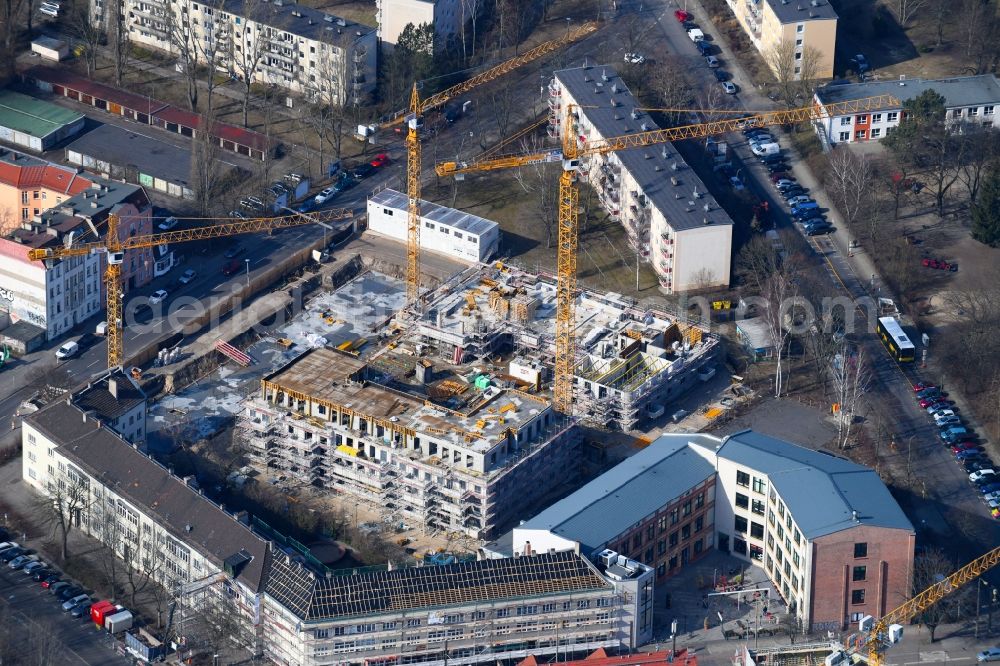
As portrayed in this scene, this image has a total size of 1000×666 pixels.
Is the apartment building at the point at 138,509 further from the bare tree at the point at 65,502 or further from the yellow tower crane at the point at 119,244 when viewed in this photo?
the yellow tower crane at the point at 119,244

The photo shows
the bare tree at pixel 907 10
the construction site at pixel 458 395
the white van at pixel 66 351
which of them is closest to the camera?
the construction site at pixel 458 395

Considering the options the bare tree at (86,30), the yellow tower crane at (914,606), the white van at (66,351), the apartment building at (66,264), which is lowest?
the yellow tower crane at (914,606)

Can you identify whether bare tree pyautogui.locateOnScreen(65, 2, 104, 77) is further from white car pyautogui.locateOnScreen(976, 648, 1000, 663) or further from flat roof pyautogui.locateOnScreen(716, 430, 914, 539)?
white car pyautogui.locateOnScreen(976, 648, 1000, 663)

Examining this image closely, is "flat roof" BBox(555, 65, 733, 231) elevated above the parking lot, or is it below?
above

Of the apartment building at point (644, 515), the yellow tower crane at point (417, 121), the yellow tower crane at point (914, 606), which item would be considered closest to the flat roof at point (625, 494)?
the apartment building at point (644, 515)

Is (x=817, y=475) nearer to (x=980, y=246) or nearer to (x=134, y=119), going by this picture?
(x=980, y=246)

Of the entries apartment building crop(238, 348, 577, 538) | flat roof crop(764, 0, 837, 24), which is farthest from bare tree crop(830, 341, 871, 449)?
flat roof crop(764, 0, 837, 24)

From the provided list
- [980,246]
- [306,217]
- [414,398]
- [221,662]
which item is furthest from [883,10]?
[221,662]

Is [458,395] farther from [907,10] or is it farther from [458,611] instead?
[907,10]

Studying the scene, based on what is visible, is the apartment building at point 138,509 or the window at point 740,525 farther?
the window at point 740,525
